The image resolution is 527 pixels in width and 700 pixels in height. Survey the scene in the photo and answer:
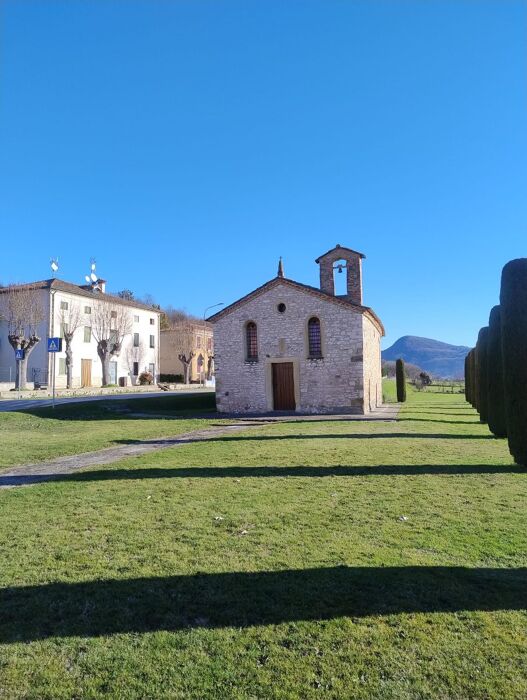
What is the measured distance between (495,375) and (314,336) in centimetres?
1278

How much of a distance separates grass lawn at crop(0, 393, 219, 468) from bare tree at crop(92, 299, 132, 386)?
59.2ft

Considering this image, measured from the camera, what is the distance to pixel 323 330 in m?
23.3

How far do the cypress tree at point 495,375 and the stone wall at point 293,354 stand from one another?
33.0 feet

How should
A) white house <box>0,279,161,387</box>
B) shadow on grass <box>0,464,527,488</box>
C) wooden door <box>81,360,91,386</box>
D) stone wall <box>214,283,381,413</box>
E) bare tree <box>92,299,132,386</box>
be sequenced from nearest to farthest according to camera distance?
shadow on grass <box>0,464,527,488</box> → stone wall <box>214,283,381,413</box> → white house <box>0,279,161,387</box> → bare tree <box>92,299,132,386</box> → wooden door <box>81,360,91,386</box>

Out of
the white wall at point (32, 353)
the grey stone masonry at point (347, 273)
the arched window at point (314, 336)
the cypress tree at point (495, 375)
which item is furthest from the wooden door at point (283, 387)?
the white wall at point (32, 353)

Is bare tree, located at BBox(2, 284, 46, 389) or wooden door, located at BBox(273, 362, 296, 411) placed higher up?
bare tree, located at BBox(2, 284, 46, 389)

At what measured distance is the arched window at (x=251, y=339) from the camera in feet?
81.6

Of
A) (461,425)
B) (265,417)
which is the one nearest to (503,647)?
(461,425)

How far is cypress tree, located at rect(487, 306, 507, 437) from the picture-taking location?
34.6 feet

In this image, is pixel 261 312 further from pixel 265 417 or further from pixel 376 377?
pixel 376 377

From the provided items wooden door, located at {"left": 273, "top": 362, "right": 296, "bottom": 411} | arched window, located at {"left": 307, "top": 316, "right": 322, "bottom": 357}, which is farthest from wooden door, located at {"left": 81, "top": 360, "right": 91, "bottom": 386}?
arched window, located at {"left": 307, "top": 316, "right": 322, "bottom": 357}

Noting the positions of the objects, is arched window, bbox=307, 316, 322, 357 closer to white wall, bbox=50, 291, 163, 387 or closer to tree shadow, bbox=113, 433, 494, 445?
tree shadow, bbox=113, 433, 494, 445

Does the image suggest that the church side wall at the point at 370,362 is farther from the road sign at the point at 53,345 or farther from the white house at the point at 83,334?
the white house at the point at 83,334

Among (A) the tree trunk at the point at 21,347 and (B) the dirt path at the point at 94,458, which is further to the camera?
(A) the tree trunk at the point at 21,347
